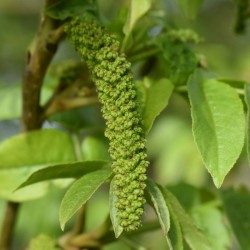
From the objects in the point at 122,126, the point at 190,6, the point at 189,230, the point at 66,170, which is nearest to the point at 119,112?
the point at 122,126

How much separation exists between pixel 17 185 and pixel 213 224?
50 centimetres

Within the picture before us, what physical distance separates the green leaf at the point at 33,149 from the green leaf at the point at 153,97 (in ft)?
0.93

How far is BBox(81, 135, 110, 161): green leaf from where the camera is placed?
5.85 ft

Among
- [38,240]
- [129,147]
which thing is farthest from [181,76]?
[38,240]

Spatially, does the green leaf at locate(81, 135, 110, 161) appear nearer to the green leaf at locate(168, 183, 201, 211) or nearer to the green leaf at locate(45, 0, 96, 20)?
the green leaf at locate(168, 183, 201, 211)

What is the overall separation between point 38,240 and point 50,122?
13.6 inches

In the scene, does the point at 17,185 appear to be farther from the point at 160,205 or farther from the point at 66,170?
the point at 160,205

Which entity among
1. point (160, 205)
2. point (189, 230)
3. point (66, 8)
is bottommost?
point (189, 230)

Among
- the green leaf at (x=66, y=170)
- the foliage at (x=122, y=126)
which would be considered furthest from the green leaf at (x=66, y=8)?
the green leaf at (x=66, y=170)

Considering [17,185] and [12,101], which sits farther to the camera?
[12,101]

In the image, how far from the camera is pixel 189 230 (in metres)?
1.34

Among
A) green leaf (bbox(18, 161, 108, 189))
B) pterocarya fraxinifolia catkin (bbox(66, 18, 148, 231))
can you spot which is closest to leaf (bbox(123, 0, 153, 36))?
pterocarya fraxinifolia catkin (bbox(66, 18, 148, 231))

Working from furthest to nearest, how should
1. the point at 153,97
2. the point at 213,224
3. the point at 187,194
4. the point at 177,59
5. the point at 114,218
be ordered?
the point at 187,194 < the point at 213,224 < the point at 177,59 < the point at 153,97 < the point at 114,218

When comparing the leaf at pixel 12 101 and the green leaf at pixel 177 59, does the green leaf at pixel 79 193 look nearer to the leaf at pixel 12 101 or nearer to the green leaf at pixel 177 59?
the green leaf at pixel 177 59
